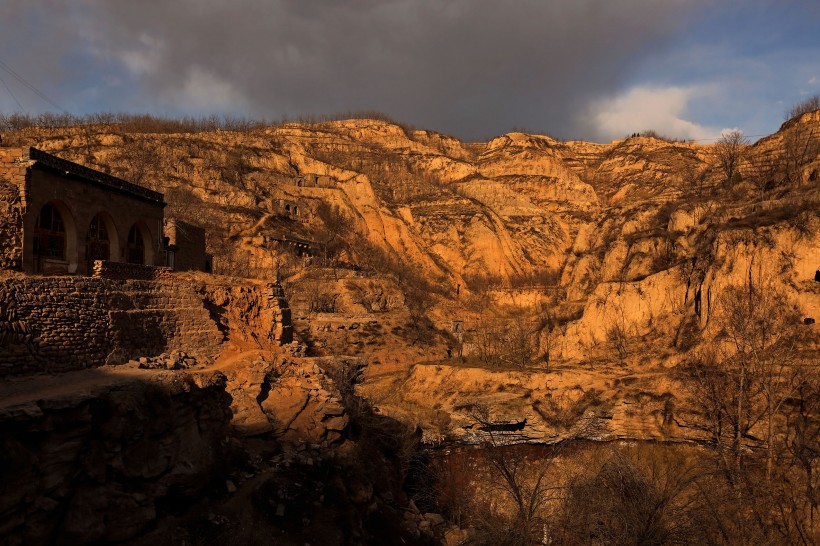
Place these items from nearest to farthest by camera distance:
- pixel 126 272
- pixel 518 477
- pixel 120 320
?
pixel 120 320, pixel 126 272, pixel 518 477

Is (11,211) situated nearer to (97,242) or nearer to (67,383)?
(97,242)

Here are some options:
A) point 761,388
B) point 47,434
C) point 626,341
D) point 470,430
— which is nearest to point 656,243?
point 626,341

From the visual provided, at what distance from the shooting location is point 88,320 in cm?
1249

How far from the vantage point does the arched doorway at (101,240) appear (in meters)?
20.5

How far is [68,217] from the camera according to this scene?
19.2 metres

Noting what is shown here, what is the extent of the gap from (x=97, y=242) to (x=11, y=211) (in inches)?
211

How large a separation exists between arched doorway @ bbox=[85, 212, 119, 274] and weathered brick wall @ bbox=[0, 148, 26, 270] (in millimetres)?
4236

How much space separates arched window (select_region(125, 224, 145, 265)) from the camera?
75.3 ft

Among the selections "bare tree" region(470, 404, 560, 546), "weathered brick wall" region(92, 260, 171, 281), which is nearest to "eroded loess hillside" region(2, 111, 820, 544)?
"bare tree" region(470, 404, 560, 546)

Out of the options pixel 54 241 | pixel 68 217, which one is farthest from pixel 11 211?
pixel 68 217

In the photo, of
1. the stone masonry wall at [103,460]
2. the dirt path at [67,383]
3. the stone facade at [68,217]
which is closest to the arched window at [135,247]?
the stone facade at [68,217]

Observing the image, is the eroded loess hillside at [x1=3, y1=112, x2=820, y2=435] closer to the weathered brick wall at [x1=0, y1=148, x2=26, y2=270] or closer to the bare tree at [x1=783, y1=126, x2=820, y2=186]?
the bare tree at [x1=783, y1=126, x2=820, y2=186]

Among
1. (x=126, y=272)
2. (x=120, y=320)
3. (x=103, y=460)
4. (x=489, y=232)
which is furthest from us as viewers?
(x=489, y=232)

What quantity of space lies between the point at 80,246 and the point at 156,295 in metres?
6.99
